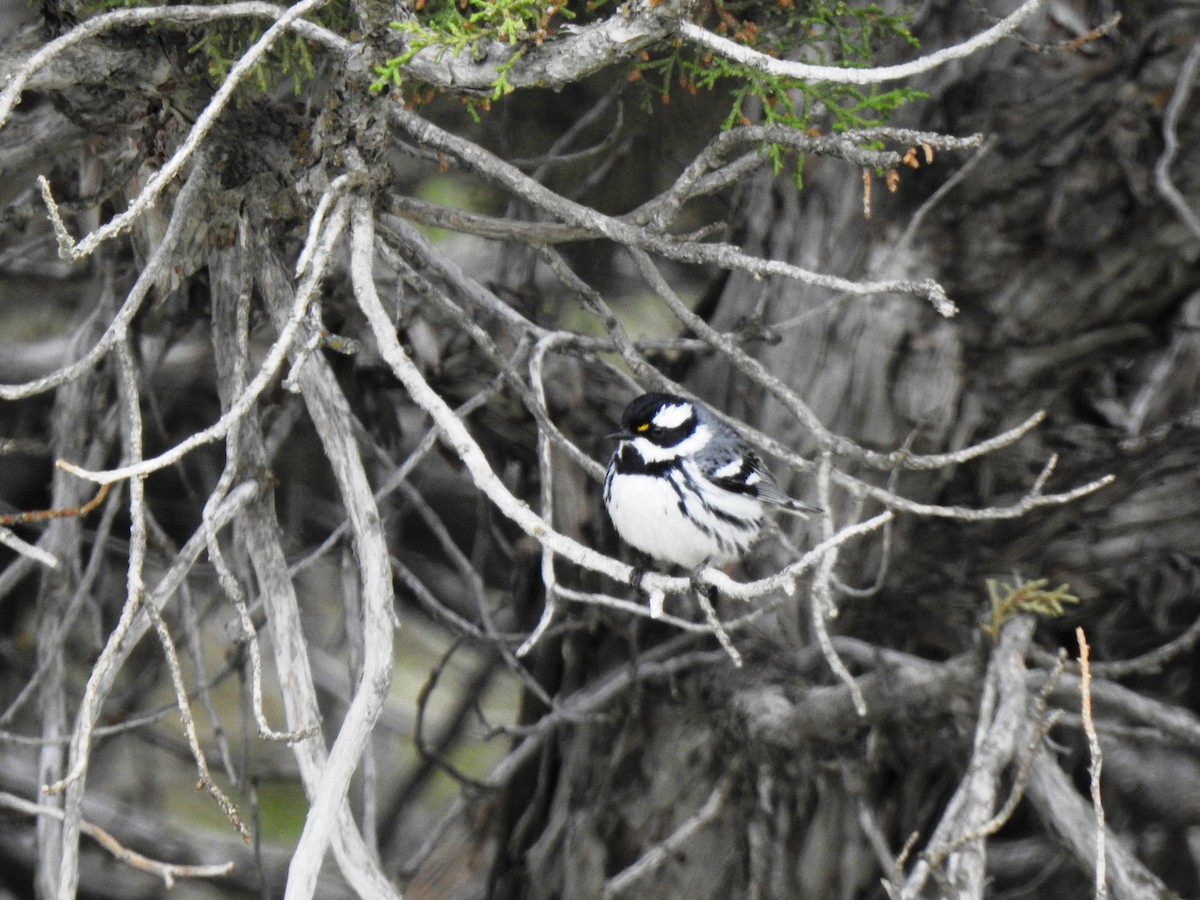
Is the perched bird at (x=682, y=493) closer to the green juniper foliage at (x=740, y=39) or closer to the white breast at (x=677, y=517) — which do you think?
the white breast at (x=677, y=517)

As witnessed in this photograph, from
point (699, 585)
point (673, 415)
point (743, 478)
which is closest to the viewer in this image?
point (699, 585)

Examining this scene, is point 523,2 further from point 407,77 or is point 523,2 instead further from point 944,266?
point 944,266

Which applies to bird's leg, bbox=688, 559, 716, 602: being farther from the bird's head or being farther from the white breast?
the bird's head

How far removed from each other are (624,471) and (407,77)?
58.2 inches

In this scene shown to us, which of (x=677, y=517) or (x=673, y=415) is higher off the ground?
(x=673, y=415)

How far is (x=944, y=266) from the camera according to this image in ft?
12.8

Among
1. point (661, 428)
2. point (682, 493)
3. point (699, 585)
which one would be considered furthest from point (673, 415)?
point (699, 585)

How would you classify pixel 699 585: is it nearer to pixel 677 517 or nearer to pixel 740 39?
pixel 677 517

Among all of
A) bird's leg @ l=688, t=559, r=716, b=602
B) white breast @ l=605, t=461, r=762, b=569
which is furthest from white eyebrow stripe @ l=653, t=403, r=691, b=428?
bird's leg @ l=688, t=559, r=716, b=602

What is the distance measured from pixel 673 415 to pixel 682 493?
0.71 feet

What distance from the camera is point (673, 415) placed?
3.67 m

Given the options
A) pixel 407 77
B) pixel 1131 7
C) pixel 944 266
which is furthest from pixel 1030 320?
pixel 407 77

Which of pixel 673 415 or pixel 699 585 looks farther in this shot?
pixel 673 415

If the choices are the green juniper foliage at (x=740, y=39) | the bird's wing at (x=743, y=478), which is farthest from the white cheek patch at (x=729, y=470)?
the green juniper foliage at (x=740, y=39)
